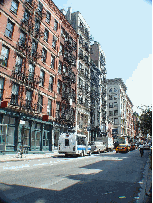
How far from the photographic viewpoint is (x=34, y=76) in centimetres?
2709

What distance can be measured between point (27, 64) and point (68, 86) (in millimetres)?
12330

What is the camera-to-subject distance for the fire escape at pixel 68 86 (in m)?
34.7

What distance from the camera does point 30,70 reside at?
2670 centimetres

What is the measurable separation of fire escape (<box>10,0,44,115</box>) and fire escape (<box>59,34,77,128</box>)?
767cm

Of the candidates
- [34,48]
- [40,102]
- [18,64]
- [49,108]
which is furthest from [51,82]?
[18,64]

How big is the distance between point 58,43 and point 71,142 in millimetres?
18701

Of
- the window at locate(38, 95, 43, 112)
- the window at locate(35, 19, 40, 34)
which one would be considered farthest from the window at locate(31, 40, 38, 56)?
the window at locate(38, 95, 43, 112)

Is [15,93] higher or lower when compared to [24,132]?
higher

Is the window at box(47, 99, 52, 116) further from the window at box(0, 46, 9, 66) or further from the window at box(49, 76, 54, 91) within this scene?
the window at box(0, 46, 9, 66)

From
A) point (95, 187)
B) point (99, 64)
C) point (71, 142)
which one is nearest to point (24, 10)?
point (71, 142)

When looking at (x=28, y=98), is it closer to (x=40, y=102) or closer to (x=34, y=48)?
(x=40, y=102)

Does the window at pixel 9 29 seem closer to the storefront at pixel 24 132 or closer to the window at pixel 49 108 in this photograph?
the storefront at pixel 24 132

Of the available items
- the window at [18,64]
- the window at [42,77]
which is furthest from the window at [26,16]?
the window at [42,77]

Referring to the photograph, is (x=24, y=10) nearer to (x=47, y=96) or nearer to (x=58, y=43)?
(x=58, y=43)
